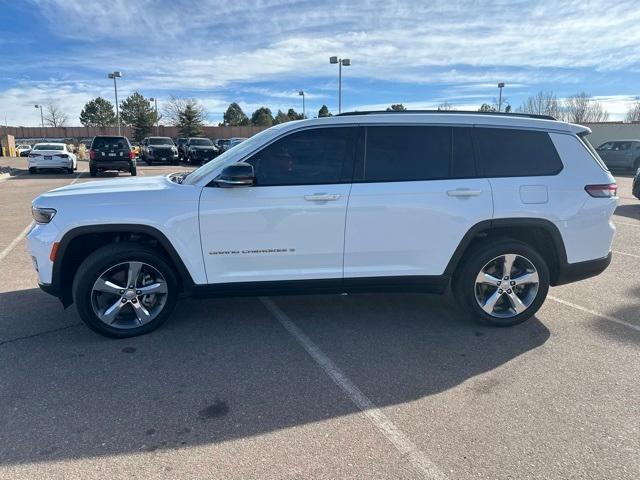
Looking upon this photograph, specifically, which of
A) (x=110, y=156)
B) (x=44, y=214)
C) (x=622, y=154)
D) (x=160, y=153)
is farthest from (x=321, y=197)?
(x=160, y=153)

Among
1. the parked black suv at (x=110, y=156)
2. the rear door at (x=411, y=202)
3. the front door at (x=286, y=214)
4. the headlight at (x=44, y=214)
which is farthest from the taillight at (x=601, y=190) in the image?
the parked black suv at (x=110, y=156)

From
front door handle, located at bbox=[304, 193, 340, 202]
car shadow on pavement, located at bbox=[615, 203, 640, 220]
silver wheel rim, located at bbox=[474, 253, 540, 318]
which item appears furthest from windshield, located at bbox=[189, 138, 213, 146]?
silver wheel rim, located at bbox=[474, 253, 540, 318]

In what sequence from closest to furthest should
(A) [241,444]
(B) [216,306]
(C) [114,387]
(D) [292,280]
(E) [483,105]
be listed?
(A) [241,444] → (C) [114,387] → (D) [292,280] → (B) [216,306] → (E) [483,105]

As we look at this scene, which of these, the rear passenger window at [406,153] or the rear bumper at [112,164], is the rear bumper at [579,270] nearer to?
the rear passenger window at [406,153]

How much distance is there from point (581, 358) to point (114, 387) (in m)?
3.60

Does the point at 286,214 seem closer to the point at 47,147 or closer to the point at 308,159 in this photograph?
the point at 308,159

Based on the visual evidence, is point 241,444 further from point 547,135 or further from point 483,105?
point 483,105

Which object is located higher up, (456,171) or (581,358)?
(456,171)

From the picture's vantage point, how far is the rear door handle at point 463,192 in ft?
13.6

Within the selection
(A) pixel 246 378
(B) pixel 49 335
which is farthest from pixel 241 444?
(B) pixel 49 335

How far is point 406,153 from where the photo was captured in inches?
166

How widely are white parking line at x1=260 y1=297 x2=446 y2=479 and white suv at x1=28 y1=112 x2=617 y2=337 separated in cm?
47

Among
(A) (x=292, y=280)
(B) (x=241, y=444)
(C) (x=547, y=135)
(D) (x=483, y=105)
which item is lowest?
(B) (x=241, y=444)

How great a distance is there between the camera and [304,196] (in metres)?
3.98
